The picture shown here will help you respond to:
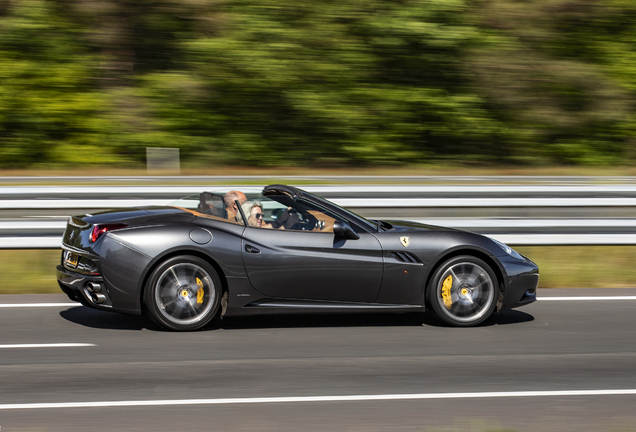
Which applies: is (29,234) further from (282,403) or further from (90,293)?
(282,403)

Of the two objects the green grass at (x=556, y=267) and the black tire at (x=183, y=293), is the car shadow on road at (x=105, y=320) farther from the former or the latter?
the green grass at (x=556, y=267)

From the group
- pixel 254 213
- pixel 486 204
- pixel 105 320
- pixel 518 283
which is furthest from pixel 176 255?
pixel 486 204

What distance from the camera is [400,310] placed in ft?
20.4

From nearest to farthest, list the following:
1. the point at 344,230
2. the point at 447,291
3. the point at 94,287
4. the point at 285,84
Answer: the point at 94,287, the point at 344,230, the point at 447,291, the point at 285,84

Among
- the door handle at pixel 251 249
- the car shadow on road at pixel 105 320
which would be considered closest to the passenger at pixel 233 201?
the door handle at pixel 251 249

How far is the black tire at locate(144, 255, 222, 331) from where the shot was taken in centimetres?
588

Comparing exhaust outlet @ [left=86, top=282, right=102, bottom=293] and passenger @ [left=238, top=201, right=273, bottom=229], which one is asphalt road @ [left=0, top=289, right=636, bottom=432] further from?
passenger @ [left=238, top=201, right=273, bottom=229]

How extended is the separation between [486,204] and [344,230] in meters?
3.34

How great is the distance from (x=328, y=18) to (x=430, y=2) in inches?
70.1

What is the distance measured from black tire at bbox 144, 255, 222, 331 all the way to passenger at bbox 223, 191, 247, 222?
0.46 meters

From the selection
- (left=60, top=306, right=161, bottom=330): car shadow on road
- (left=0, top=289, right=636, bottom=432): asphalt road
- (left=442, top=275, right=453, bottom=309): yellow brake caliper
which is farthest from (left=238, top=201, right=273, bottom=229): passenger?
(left=442, top=275, right=453, bottom=309): yellow brake caliper

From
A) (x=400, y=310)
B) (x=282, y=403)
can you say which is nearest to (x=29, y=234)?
(x=400, y=310)

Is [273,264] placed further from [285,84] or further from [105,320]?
[285,84]

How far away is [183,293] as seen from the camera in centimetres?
593
